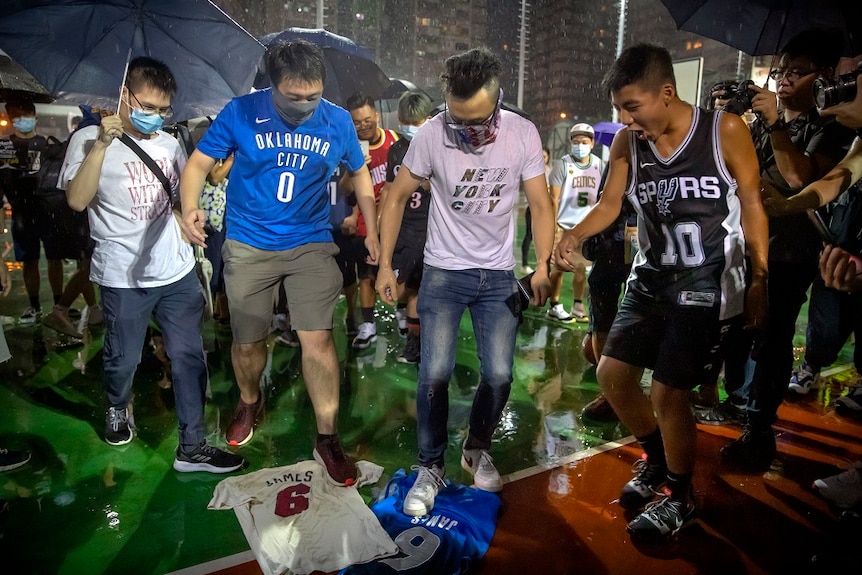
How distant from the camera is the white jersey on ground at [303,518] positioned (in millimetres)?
2623

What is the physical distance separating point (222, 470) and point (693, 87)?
13202mm

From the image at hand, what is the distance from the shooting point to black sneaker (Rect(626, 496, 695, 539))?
284 cm

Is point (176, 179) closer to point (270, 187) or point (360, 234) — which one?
point (270, 187)

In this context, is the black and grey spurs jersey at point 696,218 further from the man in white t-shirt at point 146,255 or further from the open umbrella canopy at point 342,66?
the open umbrella canopy at point 342,66

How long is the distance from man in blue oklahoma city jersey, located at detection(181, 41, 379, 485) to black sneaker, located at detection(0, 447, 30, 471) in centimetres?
138

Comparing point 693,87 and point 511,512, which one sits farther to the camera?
point 693,87

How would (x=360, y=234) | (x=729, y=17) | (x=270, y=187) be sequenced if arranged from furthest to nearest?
(x=360, y=234)
(x=729, y=17)
(x=270, y=187)

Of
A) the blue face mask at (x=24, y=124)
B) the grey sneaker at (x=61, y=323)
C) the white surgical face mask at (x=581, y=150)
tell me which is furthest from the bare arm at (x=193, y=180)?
the white surgical face mask at (x=581, y=150)

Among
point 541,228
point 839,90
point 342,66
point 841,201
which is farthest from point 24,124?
point 841,201

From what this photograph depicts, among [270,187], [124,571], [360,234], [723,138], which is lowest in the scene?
[124,571]

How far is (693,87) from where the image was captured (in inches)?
509

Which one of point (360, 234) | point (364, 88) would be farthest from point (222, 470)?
point (364, 88)

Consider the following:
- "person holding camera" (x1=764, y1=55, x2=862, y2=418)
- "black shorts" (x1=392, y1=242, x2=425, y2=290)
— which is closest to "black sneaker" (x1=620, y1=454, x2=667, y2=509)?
"person holding camera" (x1=764, y1=55, x2=862, y2=418)

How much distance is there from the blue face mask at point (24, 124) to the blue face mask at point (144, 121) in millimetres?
4203
